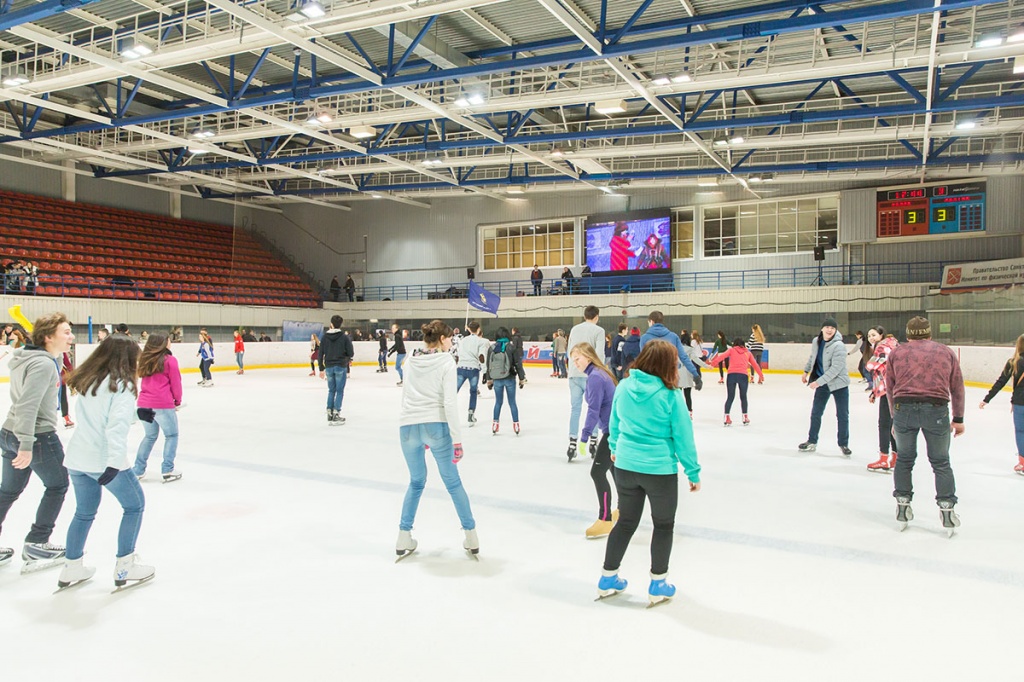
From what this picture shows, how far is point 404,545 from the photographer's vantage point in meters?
4.16

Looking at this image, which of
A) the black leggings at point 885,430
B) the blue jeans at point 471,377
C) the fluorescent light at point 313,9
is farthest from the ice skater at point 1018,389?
the fluorescent light at point 313,9

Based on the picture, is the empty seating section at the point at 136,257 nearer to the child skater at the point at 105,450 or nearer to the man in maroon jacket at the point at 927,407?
the child skater at the point at 105,450

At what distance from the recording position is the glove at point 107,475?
346 cm

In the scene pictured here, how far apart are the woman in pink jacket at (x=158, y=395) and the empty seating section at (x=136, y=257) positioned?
20291mm

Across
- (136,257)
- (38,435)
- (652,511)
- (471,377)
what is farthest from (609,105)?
(136,257)

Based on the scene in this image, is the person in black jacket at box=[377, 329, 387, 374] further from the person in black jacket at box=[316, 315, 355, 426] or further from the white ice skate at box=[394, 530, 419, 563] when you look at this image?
the white ice skate at box=[394, 530, 419, 563]

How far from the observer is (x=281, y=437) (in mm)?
9086

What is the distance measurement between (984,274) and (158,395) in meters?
23.0

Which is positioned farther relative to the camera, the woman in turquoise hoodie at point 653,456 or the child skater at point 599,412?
the child skater at point 599,412

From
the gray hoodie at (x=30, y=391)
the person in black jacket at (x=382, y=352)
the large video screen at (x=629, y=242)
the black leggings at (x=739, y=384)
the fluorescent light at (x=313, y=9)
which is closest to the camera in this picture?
the gray hoodie at (x=30, y=391)

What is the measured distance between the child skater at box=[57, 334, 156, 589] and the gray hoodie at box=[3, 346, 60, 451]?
0.94 ft

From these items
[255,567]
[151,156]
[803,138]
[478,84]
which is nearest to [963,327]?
[803,138]

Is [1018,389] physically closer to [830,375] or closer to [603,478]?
[830,375]

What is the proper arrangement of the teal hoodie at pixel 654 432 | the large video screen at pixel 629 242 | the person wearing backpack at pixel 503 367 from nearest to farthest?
the teal hoodie at pixel 654 432 → the person wearing backpack at pixel 503 367 → the large video screen at pixel 629 242
